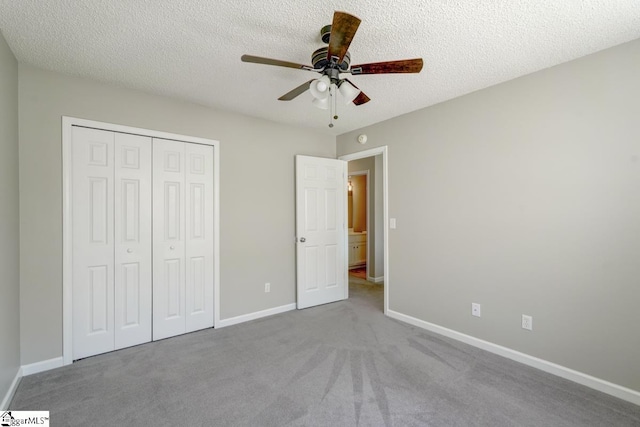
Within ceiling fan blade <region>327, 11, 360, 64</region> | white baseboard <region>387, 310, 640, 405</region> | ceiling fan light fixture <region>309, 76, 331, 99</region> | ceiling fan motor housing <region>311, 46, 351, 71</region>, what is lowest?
white baseboard <region>387, 310, 640, 405</region>

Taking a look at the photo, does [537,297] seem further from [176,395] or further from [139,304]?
[139,304]

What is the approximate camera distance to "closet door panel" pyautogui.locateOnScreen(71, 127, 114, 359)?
2.49 metres

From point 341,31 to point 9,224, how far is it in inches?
101

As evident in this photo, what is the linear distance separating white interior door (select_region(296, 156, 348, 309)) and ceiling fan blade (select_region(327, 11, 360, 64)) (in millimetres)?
2261

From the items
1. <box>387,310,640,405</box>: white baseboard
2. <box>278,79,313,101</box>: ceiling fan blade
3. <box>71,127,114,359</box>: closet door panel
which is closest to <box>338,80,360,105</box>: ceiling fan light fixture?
<box>278,79,313,101</box>: ceiling fan blade

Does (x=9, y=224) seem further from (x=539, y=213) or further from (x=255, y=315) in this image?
(x=539, y=213)

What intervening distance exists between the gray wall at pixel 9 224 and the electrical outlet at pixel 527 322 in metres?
3.83

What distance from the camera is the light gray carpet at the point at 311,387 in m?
1.81

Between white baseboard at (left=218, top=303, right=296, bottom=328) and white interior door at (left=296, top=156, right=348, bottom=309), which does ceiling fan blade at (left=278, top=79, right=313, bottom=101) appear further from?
white baseboard at (left=218, top=303, right=296, bottom=328)

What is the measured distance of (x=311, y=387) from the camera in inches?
83.1

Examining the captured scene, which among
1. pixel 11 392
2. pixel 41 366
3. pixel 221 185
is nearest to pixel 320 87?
pixel 221 185

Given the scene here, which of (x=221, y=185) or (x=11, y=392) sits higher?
(x=221, y=185)

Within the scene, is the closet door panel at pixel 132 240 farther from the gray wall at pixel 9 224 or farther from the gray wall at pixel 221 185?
the gray wall at pixel 9 224

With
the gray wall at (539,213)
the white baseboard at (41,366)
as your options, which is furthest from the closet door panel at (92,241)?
the gray wall at (539,213)
